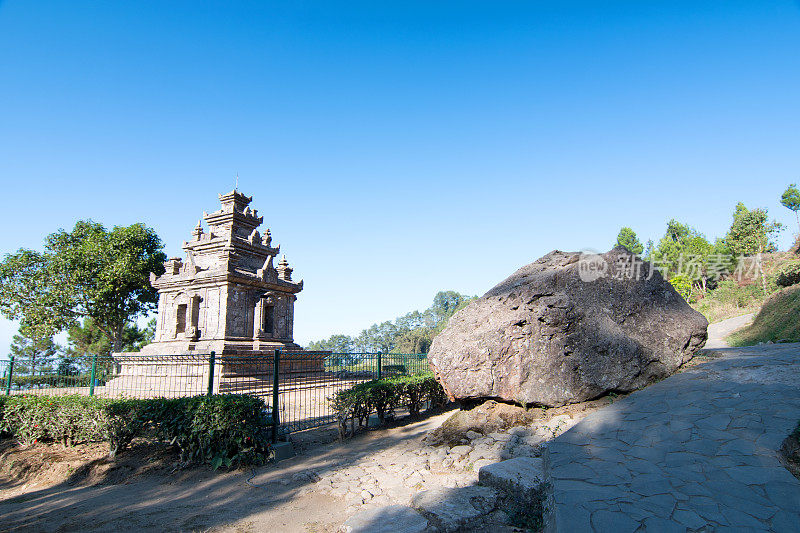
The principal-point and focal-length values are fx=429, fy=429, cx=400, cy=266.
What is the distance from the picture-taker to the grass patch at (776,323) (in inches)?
538

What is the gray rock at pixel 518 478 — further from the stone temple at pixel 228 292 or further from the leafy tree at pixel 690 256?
the leafy tree at pixel 690 256

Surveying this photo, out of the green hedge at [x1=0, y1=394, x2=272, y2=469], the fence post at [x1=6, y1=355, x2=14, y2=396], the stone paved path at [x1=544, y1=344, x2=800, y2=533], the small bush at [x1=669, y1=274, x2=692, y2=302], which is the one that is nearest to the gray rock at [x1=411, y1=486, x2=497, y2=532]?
the stone paved path at [x1=544, y1=344, x2=800, y2=533]

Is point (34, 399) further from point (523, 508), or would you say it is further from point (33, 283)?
point (33, 283)

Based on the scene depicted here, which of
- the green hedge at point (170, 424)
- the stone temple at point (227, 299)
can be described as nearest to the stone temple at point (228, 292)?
the stone temple at point (227, 299)

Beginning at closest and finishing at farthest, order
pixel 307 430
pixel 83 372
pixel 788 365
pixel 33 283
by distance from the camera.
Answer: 1. pixel 788 365
2. pixel 307 430
3. pixel 83 372
4. pixel 33 283

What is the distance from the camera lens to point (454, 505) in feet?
14.1

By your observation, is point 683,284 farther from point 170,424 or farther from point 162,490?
point 162,490

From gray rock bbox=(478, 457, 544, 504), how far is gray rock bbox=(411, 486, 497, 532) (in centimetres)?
13

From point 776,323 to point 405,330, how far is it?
7685cm

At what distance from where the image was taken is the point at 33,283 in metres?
24.8

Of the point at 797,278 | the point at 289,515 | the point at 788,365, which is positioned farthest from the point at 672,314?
the point at 797,278

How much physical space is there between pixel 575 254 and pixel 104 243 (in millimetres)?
27601

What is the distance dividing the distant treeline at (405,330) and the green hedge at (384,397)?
200 feet

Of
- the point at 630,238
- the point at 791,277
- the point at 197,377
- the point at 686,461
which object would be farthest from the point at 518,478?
the point at 630,238
